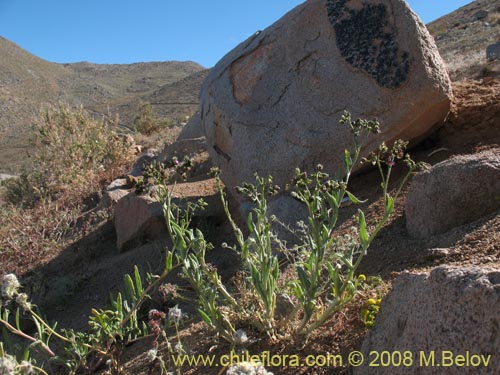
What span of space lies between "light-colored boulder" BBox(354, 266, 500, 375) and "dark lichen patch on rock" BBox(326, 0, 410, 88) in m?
2.56

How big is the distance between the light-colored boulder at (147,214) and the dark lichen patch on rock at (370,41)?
173cm

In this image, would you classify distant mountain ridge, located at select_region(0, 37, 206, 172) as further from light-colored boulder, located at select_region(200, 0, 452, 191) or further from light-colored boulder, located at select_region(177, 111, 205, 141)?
light-colored boulder, located at select_region(200, 0, 452, 191)

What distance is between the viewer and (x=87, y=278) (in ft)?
16.0

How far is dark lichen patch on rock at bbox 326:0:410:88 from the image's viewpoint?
4.24m

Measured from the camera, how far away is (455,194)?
3.10 meters

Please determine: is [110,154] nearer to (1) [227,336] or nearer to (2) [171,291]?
(2) [171,291]

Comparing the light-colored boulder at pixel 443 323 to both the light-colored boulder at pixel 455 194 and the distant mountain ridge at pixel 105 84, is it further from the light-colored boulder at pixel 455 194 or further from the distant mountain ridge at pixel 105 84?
the distant mountain ridge at pixel 105 84

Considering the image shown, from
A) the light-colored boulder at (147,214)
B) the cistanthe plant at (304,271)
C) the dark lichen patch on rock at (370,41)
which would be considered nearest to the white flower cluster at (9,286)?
the cistanthe plant at (304,271)

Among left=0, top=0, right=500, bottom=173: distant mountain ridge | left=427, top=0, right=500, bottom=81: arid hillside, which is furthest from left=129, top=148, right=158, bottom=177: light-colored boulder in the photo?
left=0, top=0, right=500, bottom=173: distant mountain ridge

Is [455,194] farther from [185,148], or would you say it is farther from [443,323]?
[185,148]

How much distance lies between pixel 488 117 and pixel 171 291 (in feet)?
9.50

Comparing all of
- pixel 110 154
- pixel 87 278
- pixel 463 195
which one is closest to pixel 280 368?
pixel 463 195

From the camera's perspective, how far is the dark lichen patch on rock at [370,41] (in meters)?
4.24

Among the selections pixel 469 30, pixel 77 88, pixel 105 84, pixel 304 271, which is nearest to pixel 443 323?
pixel 304 271
